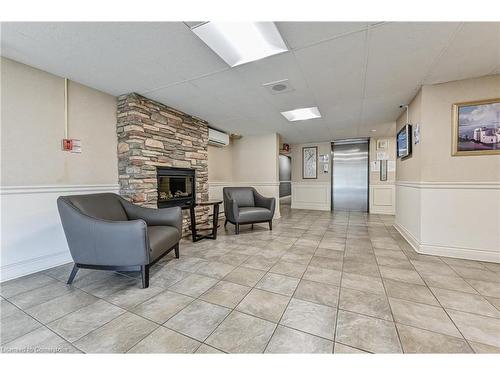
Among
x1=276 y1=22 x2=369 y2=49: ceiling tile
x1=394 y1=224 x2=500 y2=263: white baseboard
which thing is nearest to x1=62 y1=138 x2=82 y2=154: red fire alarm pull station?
x1=276 y1=22 x2=369 y2=49: ceiling tile

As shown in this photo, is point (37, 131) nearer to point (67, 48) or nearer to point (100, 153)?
point (100, 153)

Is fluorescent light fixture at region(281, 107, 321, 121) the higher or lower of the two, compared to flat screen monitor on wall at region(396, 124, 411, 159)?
higher

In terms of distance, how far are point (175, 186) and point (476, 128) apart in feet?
14.4

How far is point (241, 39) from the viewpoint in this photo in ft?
6.06

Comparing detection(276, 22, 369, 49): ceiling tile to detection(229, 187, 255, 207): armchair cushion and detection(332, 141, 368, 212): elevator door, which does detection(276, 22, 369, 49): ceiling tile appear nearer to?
detection(229, 187, 255, 207): armchair cushion

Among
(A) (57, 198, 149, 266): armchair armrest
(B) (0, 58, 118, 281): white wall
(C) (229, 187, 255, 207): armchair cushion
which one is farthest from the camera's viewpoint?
(C) (229, 187, 255, 207): armchair cushion

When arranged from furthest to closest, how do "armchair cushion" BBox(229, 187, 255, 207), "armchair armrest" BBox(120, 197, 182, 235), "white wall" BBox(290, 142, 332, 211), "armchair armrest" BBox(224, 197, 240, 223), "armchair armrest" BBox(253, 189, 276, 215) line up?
"white wall" BBox(290, 142, 332, 211) → "armchair cushion" BBox(229, 187, 255, 207) → "armchair armrest" BBox(253, 189, 276, 215) → "armchair armrest" BBox(224, 197, 240, 223) → "armchair armrest" BBox(120, 197, 182, 235)

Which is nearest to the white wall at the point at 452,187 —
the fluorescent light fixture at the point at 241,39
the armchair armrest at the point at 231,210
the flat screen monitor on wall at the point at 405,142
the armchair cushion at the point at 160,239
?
the flat screen monitor on wall at the point at 405,142

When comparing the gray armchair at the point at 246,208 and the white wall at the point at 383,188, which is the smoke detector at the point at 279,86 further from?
the white wall at the point at 383,188

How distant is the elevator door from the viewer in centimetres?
625

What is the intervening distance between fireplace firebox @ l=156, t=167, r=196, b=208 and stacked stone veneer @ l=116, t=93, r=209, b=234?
0.41 feet

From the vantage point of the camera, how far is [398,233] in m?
3.77

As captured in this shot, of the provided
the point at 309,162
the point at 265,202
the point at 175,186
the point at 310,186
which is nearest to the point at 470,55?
the point at 265,202
